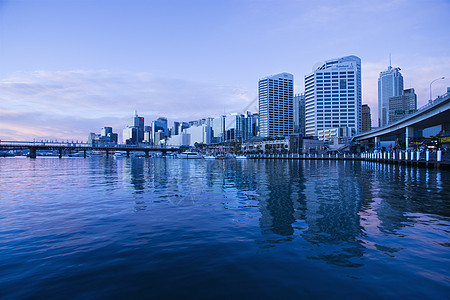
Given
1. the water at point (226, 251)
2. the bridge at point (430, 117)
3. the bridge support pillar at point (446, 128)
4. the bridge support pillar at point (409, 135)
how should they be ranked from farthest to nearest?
1. the bridge support pillar at point (409, 135)
2. the bridge support pillar at point (446, 128)
3. the bridge at point (430, 117)
4. the water at point (226, 251)

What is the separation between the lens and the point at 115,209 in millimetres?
15219

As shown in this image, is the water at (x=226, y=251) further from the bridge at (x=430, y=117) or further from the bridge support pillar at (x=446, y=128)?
the bridge support pillar at (x=446, y=128)

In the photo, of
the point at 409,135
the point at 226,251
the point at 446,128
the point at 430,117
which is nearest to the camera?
the point at 226,251

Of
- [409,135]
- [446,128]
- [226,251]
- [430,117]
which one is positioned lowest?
[226,251]

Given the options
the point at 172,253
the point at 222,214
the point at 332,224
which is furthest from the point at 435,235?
the point at 172,253

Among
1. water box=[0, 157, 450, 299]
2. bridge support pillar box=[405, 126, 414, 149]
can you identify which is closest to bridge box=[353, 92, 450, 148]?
bridge support pillar box=[405, 126, 414, 149]

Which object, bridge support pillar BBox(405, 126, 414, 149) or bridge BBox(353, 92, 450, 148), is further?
bridge support pillar BBox(405, 126, 414, 149)

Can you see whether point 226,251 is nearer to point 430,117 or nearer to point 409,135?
point 430,117

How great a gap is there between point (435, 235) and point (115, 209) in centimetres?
1631

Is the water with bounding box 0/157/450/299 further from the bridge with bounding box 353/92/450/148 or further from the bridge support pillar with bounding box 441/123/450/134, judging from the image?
the bridge support pillar with bounding box 441/123/450/134

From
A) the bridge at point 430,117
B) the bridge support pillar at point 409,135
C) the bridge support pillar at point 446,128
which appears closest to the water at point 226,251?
the bridge at point 430,117

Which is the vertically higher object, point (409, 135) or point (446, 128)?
point (446, 128)

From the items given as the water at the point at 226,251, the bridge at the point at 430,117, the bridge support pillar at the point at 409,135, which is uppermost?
the bridge at the point at 430,117

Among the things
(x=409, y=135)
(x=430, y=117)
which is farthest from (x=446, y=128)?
(x=430, y=117)
